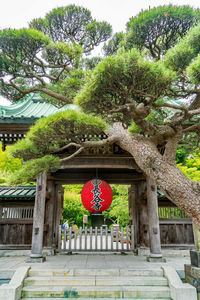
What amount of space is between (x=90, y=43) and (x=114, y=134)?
12.4ft

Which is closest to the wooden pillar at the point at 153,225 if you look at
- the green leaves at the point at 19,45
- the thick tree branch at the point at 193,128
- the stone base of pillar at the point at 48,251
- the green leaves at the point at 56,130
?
the thick tree branch at the point at 193,128

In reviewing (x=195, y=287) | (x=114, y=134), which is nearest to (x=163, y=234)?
(x=195, y=287)

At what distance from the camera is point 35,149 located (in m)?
5.19

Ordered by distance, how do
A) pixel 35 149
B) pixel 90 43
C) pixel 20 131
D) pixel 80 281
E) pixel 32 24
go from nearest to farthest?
pixel 80 281
pixel 35 149
pixel 32 24
pixel 20 131
pixel 90 43

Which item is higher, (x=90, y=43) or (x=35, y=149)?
(x=90, y=43)

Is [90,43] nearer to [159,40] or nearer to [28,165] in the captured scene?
[159,40]

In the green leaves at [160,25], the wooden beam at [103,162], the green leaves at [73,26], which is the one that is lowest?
the wooden beam at [103,162]

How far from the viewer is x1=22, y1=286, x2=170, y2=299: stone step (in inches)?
171

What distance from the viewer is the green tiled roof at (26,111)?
611 cm

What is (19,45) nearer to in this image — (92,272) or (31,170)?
(31,170)

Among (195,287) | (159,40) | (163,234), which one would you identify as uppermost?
(159,40)

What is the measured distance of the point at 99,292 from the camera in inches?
171

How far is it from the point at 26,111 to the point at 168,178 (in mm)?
6514

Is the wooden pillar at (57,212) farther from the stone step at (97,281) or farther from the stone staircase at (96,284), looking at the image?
the stone step at (97,281)
